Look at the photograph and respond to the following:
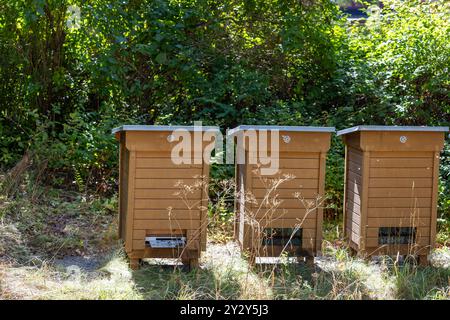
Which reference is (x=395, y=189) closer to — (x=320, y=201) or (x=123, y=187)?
(x=320, y=201)

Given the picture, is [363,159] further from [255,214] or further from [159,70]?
[159,70]

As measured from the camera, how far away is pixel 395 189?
18.4 feet

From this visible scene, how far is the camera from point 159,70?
8633 millimetres

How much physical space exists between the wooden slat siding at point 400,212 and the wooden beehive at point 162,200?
1437mm

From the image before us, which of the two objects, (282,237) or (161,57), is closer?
(282,237)

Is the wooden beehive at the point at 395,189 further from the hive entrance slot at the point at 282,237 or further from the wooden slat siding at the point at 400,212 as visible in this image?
the hive entrance slot at the point at 282,237

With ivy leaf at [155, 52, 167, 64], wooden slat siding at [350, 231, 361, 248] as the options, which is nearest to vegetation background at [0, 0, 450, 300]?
ivy leaf at [155, 52, 167, 64]

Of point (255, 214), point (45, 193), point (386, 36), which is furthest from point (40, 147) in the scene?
point (386, 36)

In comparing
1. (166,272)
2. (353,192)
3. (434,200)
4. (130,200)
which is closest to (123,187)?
(130,200)

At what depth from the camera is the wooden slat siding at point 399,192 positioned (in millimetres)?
5559

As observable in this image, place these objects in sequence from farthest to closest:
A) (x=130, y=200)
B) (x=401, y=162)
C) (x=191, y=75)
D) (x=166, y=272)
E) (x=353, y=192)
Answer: (x=191, y=75)
(x=353, y=192)
(x=401, y=162)
(x=166, y=272)
(x=130, y=200)

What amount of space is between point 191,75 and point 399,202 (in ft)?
12.3
